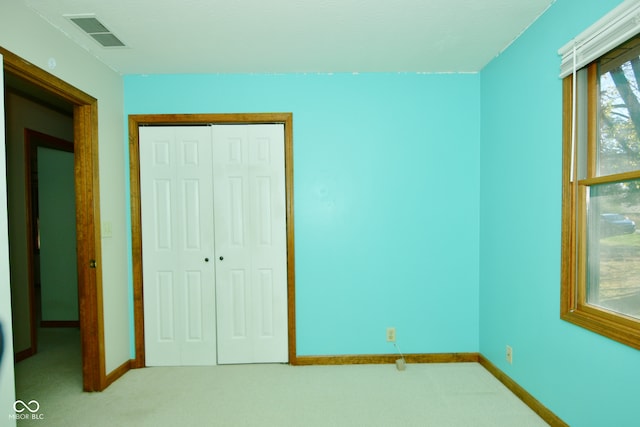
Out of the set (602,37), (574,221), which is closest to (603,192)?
(574,221)

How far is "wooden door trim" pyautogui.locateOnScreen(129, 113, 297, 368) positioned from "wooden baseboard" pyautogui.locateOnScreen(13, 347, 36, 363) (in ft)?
3.77

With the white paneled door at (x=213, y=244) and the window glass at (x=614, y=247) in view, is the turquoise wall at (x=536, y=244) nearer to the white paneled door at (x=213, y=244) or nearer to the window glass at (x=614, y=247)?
the window glass at (x=614, y=247)

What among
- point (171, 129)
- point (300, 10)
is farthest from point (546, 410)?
point (171, 129)

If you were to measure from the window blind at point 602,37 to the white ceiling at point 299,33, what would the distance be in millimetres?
387

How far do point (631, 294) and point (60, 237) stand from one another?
16.8 feet

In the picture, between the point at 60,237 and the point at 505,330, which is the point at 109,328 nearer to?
the point at 60,237

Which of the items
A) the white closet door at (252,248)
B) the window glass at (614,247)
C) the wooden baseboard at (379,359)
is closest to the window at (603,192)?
the window glass at (614,247)

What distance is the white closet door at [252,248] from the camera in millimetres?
2572

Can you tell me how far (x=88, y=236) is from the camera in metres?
2.18

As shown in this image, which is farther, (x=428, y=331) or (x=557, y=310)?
(x=428, y=331)

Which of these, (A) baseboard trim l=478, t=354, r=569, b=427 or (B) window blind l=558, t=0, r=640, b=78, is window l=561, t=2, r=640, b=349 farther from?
(A) baseboard trim l=478, t=354, r=569, b=427

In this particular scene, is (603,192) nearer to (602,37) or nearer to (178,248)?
(602,37)

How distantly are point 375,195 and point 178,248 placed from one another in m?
1.73

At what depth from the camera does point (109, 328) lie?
2.33 meters
